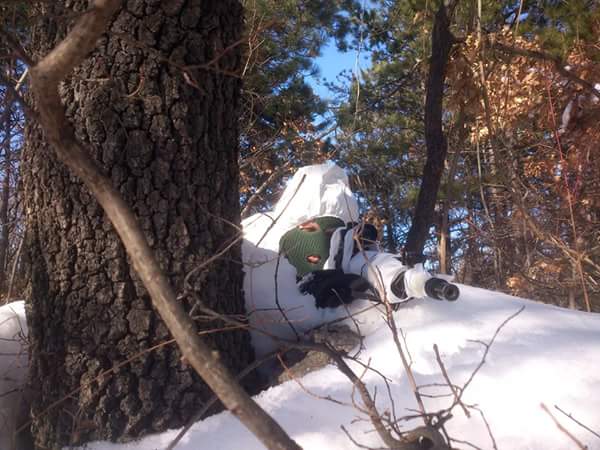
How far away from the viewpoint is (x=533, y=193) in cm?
529

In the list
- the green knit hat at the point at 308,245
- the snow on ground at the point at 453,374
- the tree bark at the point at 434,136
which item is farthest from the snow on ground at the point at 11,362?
the tree bark at the point at 434,136

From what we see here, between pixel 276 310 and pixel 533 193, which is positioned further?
pixel 533 193

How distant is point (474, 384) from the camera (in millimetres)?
1548

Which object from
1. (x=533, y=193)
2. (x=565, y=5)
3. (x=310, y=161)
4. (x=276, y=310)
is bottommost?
(x=533, y=193)

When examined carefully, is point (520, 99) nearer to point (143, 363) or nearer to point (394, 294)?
point (394, 294)

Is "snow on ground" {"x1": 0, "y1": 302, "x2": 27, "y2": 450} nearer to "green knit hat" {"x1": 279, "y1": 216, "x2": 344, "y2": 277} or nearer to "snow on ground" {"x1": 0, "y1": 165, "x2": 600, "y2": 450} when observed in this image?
"snow on ground" {"x1": 0, "y1": 165, "x2": 600, "y2": 450}

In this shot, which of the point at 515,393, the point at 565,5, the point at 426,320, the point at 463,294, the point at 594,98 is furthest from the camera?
the point at 594,98

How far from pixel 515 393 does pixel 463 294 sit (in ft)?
2.50

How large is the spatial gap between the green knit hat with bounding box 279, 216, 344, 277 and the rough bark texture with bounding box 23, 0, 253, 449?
608 millimetres

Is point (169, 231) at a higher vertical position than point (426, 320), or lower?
higher

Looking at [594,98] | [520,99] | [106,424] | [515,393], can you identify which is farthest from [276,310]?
[520,99]

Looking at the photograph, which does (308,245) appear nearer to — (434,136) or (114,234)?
(114,234)

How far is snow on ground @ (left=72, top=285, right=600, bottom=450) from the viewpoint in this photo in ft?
4.50

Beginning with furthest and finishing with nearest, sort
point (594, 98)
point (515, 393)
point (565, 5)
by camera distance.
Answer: point (594, 98)
point (565, 5)
point (515, 393)
